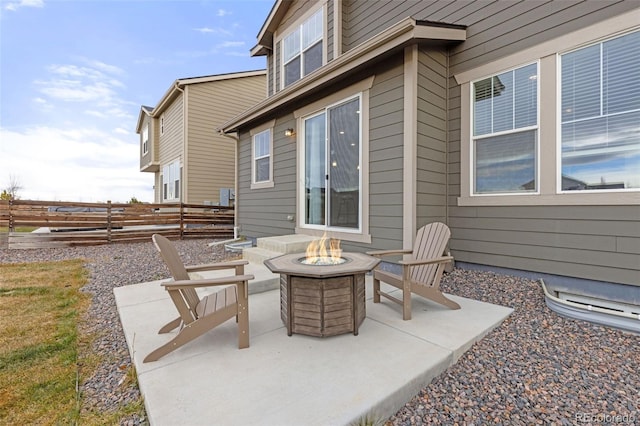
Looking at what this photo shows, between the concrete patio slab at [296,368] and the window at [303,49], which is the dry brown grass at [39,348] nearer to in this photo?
the concrete patio slab at [296,368]

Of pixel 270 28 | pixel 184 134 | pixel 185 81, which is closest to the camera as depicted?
pixel 270 28

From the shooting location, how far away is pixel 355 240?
478 cm

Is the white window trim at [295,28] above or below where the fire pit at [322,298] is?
above

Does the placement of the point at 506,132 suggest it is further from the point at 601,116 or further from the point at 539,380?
the point at 539,380

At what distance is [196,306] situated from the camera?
2.45 metres

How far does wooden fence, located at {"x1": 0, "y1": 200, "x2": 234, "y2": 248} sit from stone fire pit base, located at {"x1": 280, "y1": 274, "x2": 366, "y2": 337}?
785cm

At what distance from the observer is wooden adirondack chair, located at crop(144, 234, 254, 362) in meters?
2.09

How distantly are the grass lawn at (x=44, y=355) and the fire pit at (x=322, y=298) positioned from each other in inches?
46.5

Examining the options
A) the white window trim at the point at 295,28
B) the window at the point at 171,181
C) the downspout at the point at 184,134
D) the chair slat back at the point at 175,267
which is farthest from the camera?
the window at the point at 171,181

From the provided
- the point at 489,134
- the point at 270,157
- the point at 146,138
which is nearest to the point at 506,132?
the point at 489,134

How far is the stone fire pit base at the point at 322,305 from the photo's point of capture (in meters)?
2.36

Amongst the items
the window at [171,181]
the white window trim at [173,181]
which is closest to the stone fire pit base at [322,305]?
the white window trim at [173,181]

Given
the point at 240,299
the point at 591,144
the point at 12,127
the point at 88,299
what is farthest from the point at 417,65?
the point at 12,127

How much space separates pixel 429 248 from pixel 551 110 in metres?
2.25
